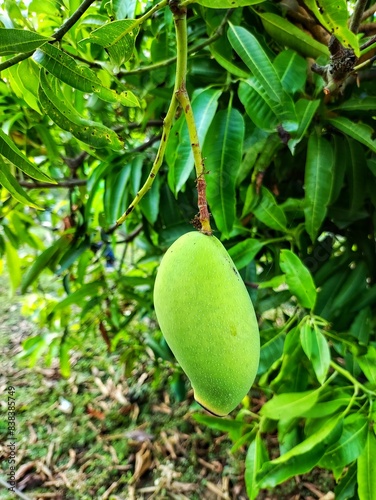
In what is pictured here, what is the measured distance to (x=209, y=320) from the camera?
41cm

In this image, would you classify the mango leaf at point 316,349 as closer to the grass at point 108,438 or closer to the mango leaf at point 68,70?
the mango leaf at point 68,70

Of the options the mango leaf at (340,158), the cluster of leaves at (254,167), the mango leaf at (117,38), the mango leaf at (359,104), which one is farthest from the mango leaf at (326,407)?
the mango leaf at (117,38)

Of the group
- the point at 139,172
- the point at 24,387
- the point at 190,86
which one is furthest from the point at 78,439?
the point at 190,86

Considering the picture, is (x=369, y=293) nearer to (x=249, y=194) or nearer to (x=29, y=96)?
(x=249, y=194)

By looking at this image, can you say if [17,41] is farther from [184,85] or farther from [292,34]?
[292,34]

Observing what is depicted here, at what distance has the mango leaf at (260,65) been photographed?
61cm

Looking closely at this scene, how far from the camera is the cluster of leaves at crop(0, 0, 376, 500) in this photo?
0.50 meters

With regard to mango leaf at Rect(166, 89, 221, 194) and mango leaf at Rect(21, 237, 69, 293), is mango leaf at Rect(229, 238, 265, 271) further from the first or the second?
mango leaf at Rect(21, 237, 69, 293)

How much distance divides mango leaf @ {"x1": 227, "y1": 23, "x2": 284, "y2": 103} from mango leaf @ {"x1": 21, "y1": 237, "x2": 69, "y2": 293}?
27.0 inches

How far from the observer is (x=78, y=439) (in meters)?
1.47

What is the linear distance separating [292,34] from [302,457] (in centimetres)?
68

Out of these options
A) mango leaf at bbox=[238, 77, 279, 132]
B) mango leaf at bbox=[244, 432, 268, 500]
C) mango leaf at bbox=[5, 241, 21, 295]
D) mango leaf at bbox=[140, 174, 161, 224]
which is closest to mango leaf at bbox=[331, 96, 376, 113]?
mango leaf at bbox=[238, 77, 279, 132]

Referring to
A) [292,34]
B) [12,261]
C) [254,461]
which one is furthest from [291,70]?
[12,261]

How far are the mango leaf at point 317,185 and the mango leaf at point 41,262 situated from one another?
642 millimetres
